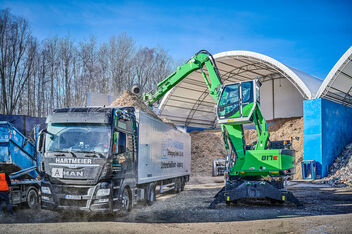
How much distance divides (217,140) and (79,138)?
75.4ft

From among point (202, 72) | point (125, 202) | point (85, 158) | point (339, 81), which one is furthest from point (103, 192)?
point (339, 81)

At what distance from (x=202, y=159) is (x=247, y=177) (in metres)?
16.6

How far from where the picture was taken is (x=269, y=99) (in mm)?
33094

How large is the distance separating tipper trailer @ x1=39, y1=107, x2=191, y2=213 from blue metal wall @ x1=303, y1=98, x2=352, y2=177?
45.9 ft

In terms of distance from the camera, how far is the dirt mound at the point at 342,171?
18.3 meters

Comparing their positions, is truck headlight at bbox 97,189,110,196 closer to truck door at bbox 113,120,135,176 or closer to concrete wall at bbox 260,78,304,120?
truck door at bbox 113,120,135,176

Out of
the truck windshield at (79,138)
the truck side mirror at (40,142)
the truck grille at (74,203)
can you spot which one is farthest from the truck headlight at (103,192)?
the truck side mirror at (40,142)

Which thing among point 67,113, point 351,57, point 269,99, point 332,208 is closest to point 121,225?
point 67,113

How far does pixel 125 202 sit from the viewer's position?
9500 mm

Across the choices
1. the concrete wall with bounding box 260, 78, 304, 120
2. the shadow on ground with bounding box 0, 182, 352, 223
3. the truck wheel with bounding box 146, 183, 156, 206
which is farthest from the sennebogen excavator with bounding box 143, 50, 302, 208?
the concrete wall with bounding box 260, 78, 304, 120

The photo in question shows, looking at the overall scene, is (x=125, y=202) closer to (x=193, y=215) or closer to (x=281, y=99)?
(x=193, y=215)

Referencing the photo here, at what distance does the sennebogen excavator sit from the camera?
10.9 m

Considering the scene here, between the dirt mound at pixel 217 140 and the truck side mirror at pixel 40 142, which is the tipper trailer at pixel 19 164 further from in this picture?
the dirt mound at pixel 217 140

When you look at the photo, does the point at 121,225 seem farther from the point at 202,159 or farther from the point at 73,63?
the point at 73,63
